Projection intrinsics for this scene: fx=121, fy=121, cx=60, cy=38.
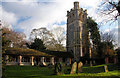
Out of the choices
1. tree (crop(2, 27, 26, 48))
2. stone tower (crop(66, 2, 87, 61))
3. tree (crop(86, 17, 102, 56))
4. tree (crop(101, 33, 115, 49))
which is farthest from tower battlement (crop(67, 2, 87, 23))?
tree (crop(2, 27, 26, 48))

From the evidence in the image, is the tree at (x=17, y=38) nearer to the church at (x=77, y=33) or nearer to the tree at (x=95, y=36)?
the church at (x=77, y=33)

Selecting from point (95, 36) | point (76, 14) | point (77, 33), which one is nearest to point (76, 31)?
point (77, 33)

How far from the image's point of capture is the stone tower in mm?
35444

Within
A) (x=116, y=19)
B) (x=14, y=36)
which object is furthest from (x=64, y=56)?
(x=116, y=19)

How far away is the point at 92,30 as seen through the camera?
3606 cm

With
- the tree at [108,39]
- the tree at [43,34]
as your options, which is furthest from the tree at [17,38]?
the tree at [108,39]

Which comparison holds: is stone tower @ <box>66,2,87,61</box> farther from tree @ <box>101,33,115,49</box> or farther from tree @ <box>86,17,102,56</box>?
tree @ <box>101,33,115,49</box>

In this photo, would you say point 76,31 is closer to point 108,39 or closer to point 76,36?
point 76,36

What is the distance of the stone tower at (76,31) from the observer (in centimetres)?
3544

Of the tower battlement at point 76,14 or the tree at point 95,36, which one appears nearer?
the tree at point 95,36

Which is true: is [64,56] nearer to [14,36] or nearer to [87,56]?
[87,56]

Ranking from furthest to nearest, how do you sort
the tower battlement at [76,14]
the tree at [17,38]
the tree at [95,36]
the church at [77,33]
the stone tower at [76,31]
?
the tower battlement at [76,14] < the church at [77,33] < the stone tower at [76,31] < the tree at [95,36] < the tree at [17,38]

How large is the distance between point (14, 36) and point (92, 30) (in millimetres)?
21866

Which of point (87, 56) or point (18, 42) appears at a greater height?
point (18, 42)
